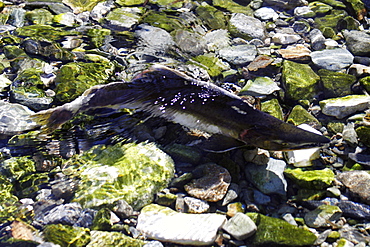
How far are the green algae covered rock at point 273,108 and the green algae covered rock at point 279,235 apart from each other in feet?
5.74

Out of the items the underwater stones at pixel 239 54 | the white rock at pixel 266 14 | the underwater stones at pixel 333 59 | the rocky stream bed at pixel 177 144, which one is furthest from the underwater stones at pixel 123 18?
the underwater stones at pixel 333 59

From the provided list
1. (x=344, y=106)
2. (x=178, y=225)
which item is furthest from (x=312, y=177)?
(x=178, y=225)

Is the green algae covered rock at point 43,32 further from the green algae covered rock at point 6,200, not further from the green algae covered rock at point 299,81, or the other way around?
the green algae covered rock at point 299,81

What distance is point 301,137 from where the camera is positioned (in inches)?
152

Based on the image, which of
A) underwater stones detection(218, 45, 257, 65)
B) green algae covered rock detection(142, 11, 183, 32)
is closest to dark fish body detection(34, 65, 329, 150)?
underwater stones detection(218, 45, 257, 65)

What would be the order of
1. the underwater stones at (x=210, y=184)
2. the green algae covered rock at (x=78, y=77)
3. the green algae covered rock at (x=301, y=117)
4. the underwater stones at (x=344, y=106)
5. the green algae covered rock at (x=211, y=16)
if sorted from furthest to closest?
the green algae covered rock at (x=211, y=16) → the green algae covered rock at (x=78, y=77) → the underwater stones at (x=344, y=106) → the green algae covered rock at (x=301, y=117) → the underwater stones at (x=210, y=184)

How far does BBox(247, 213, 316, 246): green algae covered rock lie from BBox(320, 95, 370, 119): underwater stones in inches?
81.6

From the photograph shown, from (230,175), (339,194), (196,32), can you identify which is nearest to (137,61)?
(196,32)

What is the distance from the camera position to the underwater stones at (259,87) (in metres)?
5.18

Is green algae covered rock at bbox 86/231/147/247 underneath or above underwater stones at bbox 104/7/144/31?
underneath

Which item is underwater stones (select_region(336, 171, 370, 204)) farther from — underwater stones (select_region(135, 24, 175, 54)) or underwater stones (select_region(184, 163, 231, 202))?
underwater stones (select_region(135, 24, 175, 54))

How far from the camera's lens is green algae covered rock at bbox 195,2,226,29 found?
6.99 metres

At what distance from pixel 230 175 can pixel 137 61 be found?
2.75 m

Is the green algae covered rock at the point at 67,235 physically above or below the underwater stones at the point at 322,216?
above
